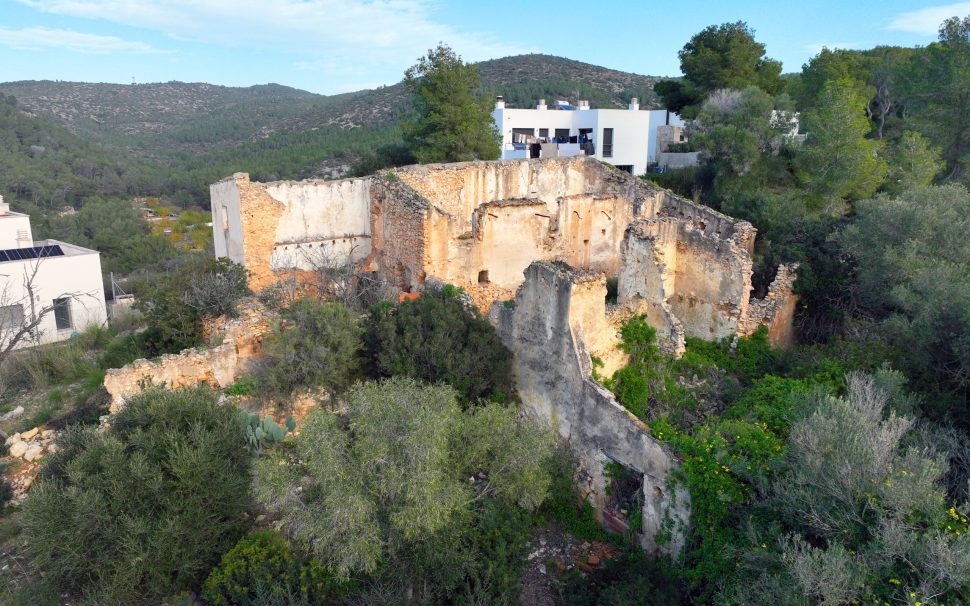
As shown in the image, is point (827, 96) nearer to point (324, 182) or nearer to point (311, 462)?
point (324, 182)

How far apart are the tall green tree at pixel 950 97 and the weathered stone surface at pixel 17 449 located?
2383 centimetres

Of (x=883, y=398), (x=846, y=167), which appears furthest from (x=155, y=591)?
(x=846, y=167)

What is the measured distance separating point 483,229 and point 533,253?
58.1 inches

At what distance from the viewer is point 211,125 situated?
65.2 meters

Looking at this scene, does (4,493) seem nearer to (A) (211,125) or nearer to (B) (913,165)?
(B) (913,165)

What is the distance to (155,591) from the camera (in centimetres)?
744

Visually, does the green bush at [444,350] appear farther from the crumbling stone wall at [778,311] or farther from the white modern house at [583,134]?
the white modern house at [583,134]

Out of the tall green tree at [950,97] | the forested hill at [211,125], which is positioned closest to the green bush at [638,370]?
the tall green tree at [950,97]

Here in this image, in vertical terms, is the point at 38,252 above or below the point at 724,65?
below

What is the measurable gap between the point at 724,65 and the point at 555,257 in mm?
18074

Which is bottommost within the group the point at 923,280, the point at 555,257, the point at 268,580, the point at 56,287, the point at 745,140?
the point at 268,580

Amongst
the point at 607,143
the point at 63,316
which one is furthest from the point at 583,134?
the point at 63,316

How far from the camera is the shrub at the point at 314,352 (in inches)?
428

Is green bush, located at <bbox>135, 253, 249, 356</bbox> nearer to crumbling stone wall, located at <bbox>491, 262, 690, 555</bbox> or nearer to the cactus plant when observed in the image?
the cactus plant
